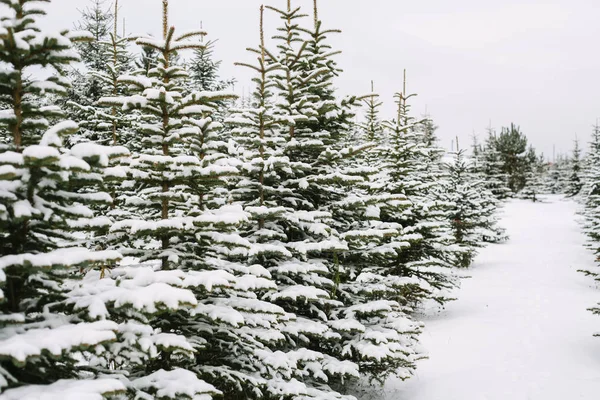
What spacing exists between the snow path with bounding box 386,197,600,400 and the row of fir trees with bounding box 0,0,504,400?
4.76ft

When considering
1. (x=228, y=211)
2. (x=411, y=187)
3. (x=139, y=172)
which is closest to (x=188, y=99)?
(x=139, y=172)

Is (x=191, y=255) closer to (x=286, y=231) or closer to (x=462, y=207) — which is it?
(x=286, y=231)

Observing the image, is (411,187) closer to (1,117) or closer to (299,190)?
(299,190)

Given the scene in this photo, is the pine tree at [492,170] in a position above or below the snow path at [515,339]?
above

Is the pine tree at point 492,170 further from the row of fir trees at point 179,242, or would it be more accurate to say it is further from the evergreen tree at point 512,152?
the row of fir trees at point 179,242

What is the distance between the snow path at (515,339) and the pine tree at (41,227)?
682 centimetres

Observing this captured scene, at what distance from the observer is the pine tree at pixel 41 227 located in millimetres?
3262

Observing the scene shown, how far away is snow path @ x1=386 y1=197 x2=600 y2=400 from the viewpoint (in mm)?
8672

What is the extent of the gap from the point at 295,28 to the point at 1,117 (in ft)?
21.4

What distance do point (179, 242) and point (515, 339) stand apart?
380 inches

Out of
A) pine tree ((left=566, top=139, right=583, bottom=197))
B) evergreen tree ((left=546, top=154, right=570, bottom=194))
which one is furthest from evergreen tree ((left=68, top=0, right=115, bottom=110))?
evergreen tree ((left=546, top=154, right=570, bottom=194))

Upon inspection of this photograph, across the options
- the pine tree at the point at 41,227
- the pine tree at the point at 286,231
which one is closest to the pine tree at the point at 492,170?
the pine tree at the point at 286,231

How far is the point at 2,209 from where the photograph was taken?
11.1 feet

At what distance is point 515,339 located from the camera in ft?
37.4
